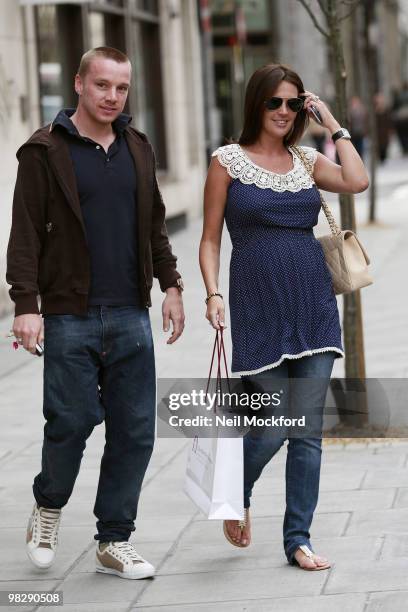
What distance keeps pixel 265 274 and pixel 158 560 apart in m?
1.16

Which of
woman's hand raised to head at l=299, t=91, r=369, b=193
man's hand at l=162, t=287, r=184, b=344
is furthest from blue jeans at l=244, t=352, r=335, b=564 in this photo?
woman's hand raised to head at l=299, t=91, r=369, b=193

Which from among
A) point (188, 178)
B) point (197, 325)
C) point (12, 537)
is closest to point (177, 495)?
point (12, 537)

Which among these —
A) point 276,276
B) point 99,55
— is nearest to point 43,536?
point 276,276

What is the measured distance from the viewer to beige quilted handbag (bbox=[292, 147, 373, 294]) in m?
5.41

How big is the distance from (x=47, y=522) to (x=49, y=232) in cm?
105

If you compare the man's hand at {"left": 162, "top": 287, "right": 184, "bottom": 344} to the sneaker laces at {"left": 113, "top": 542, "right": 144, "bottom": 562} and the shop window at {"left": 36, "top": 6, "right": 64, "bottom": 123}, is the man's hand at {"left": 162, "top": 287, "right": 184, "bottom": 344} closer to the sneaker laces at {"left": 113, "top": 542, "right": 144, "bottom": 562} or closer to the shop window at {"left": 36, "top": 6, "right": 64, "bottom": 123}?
the sneaker laces at {"left": 113, "top": 542, "right": 144, "bottom": 562}

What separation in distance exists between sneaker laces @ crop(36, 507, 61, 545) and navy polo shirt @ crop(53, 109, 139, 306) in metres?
0.79

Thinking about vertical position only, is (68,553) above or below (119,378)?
below

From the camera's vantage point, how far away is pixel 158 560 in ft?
18.0

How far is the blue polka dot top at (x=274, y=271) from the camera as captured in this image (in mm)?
5215

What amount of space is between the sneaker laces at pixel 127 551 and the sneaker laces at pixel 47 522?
23 centimetres

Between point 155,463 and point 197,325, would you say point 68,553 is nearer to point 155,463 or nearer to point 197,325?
point 155,463

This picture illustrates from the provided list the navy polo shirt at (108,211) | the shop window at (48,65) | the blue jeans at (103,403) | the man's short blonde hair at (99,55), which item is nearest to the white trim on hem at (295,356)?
the blue jeans at (103,403)

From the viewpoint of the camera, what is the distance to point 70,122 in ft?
16.6
